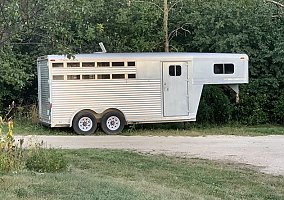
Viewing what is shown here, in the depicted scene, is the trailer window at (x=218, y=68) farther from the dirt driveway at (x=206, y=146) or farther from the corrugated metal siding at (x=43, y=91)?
the corrugated metal siding at (x=43, y=91)

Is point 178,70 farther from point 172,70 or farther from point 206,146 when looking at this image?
point 206,146

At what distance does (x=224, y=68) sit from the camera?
18.7 metres

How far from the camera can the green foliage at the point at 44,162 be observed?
891 centimetres

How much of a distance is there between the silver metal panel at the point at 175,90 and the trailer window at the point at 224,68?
1100 millimetres

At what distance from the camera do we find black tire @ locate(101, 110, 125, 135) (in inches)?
703

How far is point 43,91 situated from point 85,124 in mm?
1824

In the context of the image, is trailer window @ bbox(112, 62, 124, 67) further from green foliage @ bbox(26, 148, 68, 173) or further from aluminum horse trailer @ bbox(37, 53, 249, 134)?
Result: green foliage @ bbox(26, 148, 68, 173)

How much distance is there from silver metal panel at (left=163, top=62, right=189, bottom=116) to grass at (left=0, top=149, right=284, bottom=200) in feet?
18.6

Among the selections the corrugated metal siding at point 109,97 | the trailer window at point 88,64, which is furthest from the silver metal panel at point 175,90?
the trailer window at point 88,64

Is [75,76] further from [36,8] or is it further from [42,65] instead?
[36,8]

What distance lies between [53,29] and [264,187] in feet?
13.0

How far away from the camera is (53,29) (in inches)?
288

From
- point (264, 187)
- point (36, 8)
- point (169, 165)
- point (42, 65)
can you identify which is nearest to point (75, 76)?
point (42, 65)

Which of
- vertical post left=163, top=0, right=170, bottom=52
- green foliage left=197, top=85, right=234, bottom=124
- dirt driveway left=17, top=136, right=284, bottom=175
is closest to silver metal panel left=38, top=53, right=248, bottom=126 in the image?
dirt driveway left=17, top=136, right=284, bottom=175
